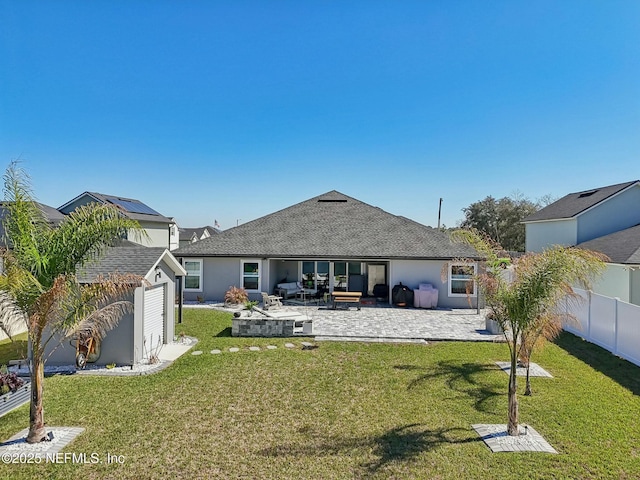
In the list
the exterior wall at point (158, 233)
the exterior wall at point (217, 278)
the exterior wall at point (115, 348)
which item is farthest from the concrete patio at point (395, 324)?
the exterior wall at point (158, 233)

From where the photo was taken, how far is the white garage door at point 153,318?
10156 mm

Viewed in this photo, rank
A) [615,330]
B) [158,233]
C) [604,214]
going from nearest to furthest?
[615,330], [604,214], [158,233]

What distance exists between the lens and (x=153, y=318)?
34.9 feet

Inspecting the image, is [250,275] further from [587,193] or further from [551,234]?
[587,193]

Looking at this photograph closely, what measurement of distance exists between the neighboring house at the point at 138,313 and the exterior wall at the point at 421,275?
472 inches

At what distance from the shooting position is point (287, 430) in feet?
20.3

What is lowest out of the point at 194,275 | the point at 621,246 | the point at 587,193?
the point at 194,275

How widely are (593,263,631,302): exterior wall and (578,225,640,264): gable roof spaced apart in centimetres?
54

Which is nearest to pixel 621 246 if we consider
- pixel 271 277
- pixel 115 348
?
pixel 271 277

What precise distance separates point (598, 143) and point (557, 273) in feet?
69.9

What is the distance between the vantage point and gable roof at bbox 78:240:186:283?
943cm

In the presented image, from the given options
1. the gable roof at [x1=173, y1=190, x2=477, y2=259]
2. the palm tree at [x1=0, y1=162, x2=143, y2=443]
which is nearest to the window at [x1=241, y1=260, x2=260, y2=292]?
the gable roof at [x1=173, y1=190, x2=477, y2=259]

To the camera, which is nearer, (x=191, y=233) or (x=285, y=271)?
(x=285, y=271)

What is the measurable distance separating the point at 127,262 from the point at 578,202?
1214 inches
